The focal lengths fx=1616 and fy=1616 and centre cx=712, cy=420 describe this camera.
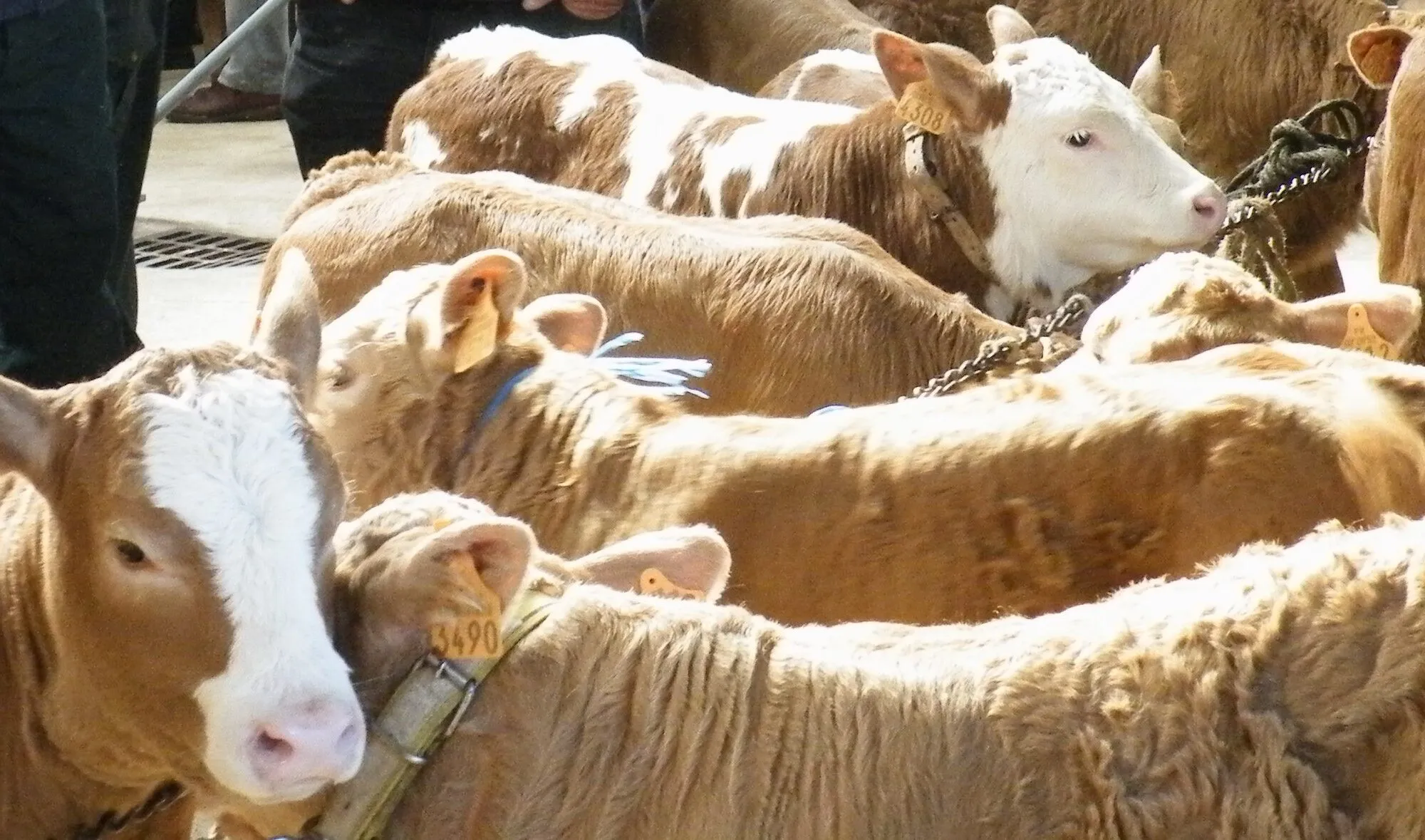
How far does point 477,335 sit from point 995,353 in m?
0.93

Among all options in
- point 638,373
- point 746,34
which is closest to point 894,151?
point 638,373

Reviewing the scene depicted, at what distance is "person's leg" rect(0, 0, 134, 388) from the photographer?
3314mm

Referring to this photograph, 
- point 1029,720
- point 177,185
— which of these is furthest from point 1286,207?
point 177,185

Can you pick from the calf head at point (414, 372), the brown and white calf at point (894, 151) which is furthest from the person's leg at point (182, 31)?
the calf head at point (414, 372)

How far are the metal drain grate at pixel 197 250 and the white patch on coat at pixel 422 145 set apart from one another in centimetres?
235

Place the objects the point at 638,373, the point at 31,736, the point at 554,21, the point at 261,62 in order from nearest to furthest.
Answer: the point at 31,736
the point at 638,373
the point at 554,21
the point at 261,62

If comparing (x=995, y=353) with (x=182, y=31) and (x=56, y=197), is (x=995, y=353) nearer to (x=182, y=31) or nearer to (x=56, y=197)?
(x=56, y=197)

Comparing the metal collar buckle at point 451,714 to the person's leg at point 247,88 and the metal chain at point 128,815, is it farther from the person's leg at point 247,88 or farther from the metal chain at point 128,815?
the person's leg at point 247,88

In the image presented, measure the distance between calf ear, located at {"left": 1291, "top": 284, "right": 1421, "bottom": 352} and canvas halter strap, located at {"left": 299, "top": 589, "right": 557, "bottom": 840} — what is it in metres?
1.73

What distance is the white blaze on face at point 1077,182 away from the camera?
3568 millimetres

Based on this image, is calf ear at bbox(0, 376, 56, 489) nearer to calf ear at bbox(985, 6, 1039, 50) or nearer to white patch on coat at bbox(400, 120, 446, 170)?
white patch on coat at bbox(400, 120, 446, 170)

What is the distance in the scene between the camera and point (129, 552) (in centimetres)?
174

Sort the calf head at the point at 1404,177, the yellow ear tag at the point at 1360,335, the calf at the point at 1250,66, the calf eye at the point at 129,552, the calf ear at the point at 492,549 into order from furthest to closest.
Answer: the calf at the point at 1250,66
the calf head at the point at 1404,177
the yellow ear tag at the point at 1360,335
the calf eye at the point at 129,552
the calf ear at the point at 492,549

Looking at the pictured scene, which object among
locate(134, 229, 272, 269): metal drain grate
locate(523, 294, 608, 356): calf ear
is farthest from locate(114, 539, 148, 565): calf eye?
locate(134, 229, 272, 269): metal drain grate
